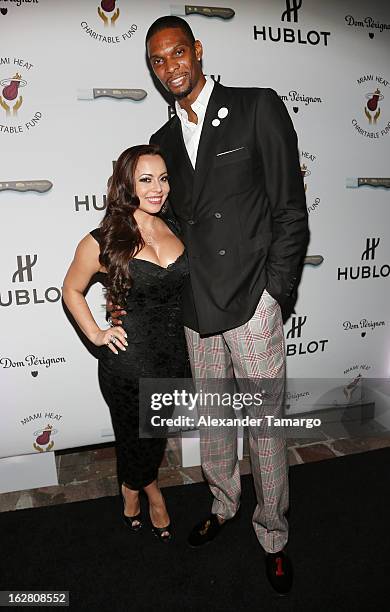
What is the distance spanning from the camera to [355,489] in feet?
9.53

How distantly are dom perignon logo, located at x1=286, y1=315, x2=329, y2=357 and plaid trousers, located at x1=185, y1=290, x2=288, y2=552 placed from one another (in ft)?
3.15

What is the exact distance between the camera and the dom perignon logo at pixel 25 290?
8.96ft

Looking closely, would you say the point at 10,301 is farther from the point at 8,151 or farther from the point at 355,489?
Answer: the point at 355,489

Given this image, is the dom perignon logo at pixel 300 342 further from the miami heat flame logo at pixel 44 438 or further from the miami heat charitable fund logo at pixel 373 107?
the miami heat flame logo at pixel 44 438

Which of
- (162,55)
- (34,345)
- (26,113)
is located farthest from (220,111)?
(34,345)

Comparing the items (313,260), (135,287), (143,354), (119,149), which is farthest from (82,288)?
(313,260)

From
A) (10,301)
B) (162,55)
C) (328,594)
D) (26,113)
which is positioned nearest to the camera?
(162,55)

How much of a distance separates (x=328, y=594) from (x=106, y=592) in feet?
3.41

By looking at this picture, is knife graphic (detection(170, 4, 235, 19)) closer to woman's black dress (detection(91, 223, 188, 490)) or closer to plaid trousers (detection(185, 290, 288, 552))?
woman's black dress (detection(91, 223, 188, 490))

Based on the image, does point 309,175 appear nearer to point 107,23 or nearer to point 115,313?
point 107,23

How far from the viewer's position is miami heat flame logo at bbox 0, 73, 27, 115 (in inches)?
98.3

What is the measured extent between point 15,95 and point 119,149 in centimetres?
59

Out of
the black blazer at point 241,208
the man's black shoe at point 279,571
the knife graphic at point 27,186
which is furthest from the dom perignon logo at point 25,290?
the man's black shoe at point 279,571

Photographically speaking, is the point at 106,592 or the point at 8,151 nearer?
the point at 106,592
